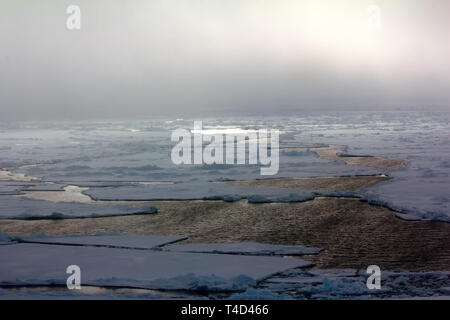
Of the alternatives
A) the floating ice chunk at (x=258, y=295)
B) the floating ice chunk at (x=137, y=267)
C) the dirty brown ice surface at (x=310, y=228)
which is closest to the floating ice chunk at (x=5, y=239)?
the floating ice chunk at (x=137, y=267)

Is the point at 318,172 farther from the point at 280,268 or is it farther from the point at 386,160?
the point at 280,268

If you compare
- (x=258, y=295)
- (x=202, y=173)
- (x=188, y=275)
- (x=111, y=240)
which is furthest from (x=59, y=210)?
(x=258, y=295)

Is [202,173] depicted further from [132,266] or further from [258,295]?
[258,295]

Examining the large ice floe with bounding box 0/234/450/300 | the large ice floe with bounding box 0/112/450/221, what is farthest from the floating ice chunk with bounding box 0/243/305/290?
the large ice floe with bounding box 0/112/450/221

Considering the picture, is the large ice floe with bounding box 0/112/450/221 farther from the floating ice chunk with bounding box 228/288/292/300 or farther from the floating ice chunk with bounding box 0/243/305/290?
the floating ice chunk with bounding box 228/288/292/300
